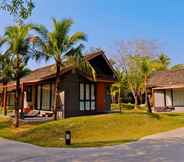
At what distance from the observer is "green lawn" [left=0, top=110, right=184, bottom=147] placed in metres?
14.6

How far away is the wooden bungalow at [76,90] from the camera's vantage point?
72.9ft

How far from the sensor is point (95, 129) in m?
16.6

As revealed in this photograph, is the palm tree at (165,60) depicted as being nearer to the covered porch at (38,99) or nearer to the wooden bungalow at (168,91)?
the wooden bungalow at (168,91)

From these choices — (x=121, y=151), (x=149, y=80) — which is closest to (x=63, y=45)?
(x=121, y=151)

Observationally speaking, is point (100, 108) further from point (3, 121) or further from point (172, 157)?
point (172, 157)

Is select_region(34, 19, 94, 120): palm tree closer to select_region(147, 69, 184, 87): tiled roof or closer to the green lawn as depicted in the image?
the green lawn

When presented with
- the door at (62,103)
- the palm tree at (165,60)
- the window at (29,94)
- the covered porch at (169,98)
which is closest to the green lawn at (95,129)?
the door at (62,103)

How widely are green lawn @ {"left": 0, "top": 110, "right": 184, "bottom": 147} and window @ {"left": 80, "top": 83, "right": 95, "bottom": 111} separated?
4.83 m

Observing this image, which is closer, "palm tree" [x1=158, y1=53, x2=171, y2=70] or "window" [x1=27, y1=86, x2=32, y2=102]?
"window" [x1=27, y1=86, x2=32, y2=102]

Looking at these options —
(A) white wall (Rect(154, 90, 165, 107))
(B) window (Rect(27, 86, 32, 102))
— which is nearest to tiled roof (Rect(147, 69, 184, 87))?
(A) white wall (Rect(154, 90, 165, 107))

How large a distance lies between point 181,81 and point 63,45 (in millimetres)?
17775

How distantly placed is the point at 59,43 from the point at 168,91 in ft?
62.1

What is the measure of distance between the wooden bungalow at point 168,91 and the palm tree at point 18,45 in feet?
60.8

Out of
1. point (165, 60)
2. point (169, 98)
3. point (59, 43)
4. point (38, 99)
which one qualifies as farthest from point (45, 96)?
point (165, 60)
